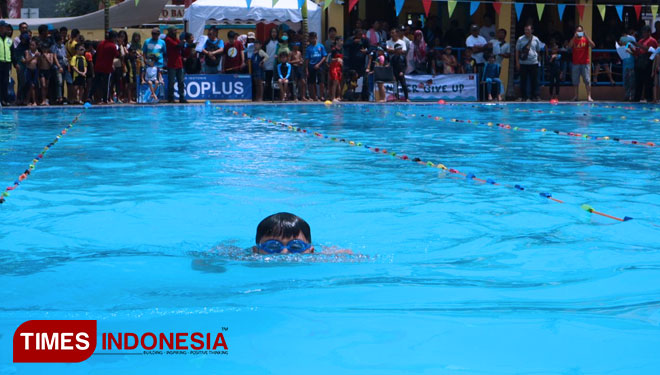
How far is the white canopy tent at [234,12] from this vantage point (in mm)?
21516

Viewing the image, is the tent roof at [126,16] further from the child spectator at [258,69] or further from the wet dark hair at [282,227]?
the wet dark hair at [282,227]

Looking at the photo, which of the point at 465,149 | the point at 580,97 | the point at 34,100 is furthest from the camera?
the point at 580,97

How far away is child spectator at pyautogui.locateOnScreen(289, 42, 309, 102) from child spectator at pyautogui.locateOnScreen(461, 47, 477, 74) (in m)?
4.28

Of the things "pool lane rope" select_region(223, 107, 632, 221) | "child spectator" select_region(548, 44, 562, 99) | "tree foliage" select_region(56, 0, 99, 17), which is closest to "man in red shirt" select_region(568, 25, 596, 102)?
"child spectator" select_region(548, 44, 562, 99)

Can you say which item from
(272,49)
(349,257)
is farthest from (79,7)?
(349,257)

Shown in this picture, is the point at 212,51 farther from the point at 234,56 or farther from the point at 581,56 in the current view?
the point at 581,56

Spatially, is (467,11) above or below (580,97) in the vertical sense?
above

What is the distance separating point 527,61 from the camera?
2191cm

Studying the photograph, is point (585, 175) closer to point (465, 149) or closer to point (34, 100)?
point (465, 149)

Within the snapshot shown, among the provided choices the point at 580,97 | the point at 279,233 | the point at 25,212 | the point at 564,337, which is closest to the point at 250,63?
the point at 580,97

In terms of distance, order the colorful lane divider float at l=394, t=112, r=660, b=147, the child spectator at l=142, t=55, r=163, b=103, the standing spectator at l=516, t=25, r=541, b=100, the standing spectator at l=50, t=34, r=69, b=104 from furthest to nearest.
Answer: the standing spectator at l=516, t=25, r=541, b=100 → the child spectator at l=142, t=55, r=163, b=103 → the standing spectator at l=50, t=34, r=69, b=104 → the colorful lane divider float at l=394, t=112, r=660, b=147

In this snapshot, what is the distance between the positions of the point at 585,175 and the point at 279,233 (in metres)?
4.90

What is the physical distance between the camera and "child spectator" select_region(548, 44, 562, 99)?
2220 cm

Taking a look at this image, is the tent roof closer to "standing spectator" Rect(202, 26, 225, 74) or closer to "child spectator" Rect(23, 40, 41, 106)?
"standing spectator" Rect(202, 26, 225, 74)
